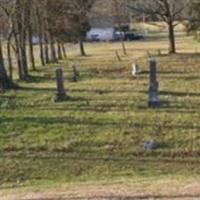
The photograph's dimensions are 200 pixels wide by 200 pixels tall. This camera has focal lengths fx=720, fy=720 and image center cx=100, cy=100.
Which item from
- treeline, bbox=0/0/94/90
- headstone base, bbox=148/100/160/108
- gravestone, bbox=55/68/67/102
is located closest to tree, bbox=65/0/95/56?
treeline, bbox=0/0/94/90

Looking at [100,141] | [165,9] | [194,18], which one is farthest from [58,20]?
[100,141]

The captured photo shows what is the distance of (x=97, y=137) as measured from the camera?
1662cm

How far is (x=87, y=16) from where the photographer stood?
238ft

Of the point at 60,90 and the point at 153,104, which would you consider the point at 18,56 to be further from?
the point at 153,104

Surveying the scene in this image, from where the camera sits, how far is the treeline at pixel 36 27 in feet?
108

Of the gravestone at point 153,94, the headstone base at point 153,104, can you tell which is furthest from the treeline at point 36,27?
the headstone base at point 153,104

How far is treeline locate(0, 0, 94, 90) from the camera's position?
3306 cm

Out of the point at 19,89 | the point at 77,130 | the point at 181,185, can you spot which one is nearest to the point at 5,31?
the point at 19,89

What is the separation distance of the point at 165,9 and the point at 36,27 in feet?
34.5

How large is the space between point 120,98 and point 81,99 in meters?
1.21

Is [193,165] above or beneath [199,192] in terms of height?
beneath

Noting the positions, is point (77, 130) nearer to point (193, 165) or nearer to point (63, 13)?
point (193, 165)

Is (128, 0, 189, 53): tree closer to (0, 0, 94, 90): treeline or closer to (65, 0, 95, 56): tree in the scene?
(65, 0, 95, 56): tree

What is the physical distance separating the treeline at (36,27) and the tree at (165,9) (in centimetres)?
540
